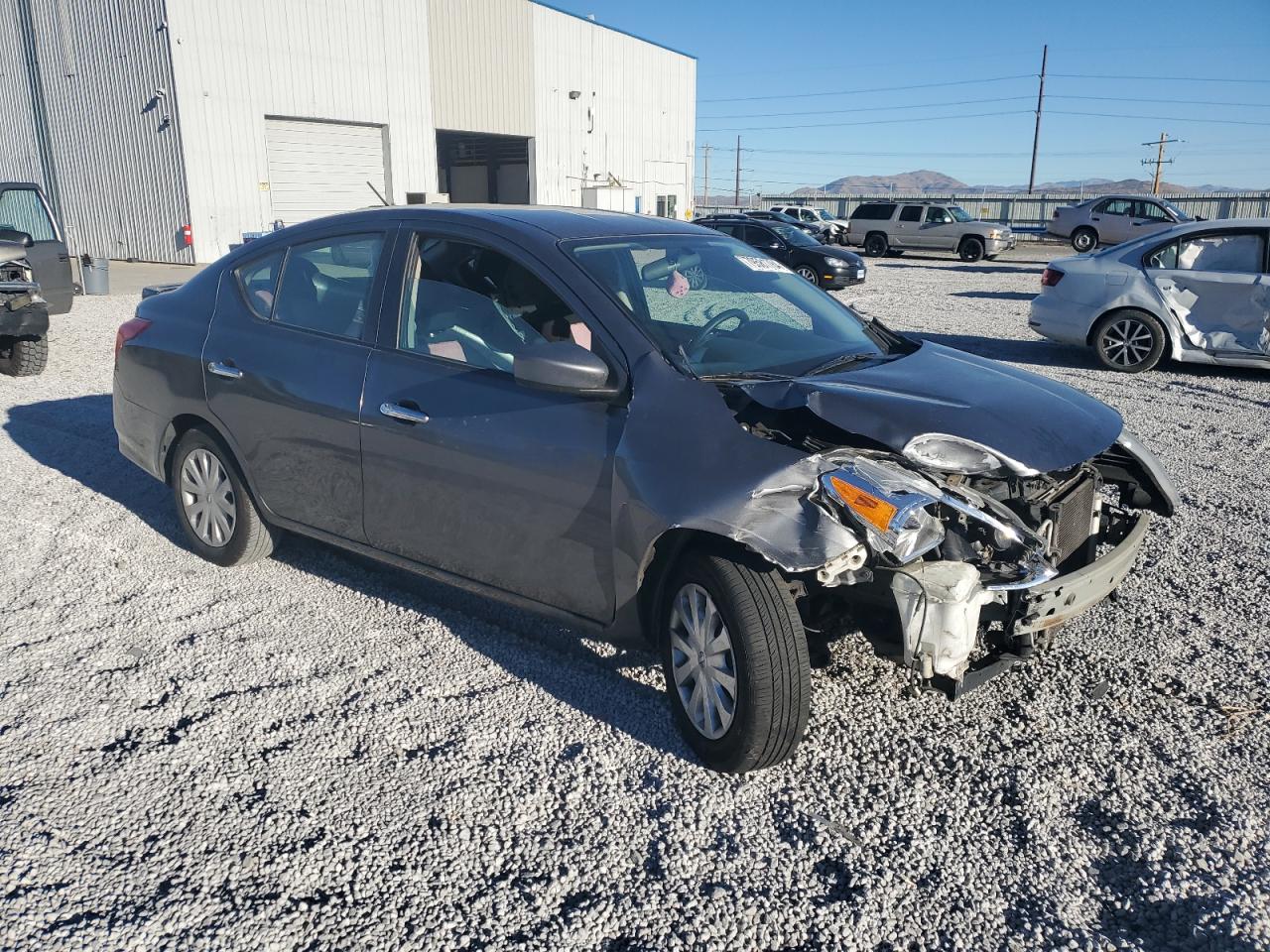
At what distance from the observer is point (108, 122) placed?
24875 millimetres

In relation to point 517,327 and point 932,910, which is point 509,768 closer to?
point 932,910

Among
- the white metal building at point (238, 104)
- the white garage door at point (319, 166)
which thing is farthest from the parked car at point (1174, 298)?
the white garage door at point (319, 166)

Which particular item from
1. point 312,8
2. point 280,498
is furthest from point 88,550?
point 312,8

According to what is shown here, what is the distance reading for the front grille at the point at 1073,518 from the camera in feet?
10.8

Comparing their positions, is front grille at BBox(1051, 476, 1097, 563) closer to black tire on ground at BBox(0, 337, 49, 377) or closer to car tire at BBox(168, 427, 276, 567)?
car tire at BBox(168, 427, 276, 567)

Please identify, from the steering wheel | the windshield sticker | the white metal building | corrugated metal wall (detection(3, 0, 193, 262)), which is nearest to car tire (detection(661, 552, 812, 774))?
the steering wheel

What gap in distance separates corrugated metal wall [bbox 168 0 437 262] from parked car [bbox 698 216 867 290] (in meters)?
12.4

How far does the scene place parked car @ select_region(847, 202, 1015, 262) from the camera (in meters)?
31.0

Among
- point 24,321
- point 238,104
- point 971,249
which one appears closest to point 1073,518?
point 24,321

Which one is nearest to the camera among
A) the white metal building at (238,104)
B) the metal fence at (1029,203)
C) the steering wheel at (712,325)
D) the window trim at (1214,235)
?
the steering wheel at (712,325)

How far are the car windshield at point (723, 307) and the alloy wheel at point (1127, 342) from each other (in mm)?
7021

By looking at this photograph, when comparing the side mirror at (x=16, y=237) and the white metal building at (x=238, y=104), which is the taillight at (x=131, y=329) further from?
the white metal building at (x=238, y=104)

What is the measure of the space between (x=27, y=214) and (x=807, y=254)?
559 inches

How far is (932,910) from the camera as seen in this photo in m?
2.55
